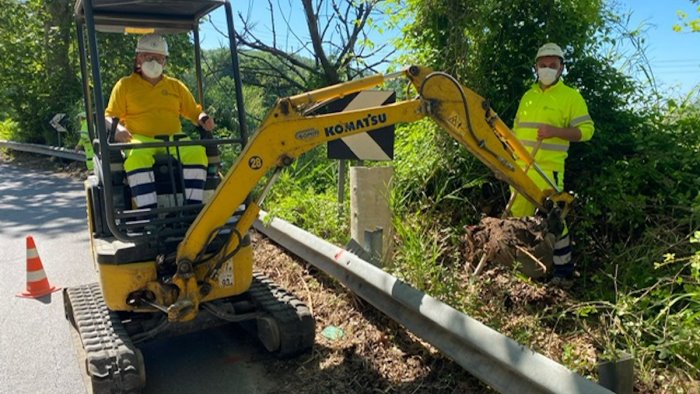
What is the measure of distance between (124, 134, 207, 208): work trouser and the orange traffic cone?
1.98m

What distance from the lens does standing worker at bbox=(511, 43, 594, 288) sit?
4.42 meters

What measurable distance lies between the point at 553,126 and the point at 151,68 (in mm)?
3302

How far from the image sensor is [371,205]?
4.54m

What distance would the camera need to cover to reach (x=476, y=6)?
17.9 feet

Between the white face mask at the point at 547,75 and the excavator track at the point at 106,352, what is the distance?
3825mm

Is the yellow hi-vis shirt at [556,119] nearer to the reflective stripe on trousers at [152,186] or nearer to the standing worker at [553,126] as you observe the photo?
the standing worker at [553,126]

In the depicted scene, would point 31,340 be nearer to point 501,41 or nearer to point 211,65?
point 501,41

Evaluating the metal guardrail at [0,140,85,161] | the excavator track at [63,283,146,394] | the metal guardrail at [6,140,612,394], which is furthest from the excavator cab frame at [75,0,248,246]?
the metal guardrail at [0,140,85,161]

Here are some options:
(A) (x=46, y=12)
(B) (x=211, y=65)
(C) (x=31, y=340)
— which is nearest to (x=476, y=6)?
(C) (x=31, y=340)

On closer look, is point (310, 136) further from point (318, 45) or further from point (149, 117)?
point (318, 45)

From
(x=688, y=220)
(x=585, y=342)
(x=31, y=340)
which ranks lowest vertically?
(x=31, y=340)

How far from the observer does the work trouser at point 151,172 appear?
A: 159 inches

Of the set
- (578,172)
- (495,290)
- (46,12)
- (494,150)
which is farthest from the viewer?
(46,12)

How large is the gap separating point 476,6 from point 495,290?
289cm
